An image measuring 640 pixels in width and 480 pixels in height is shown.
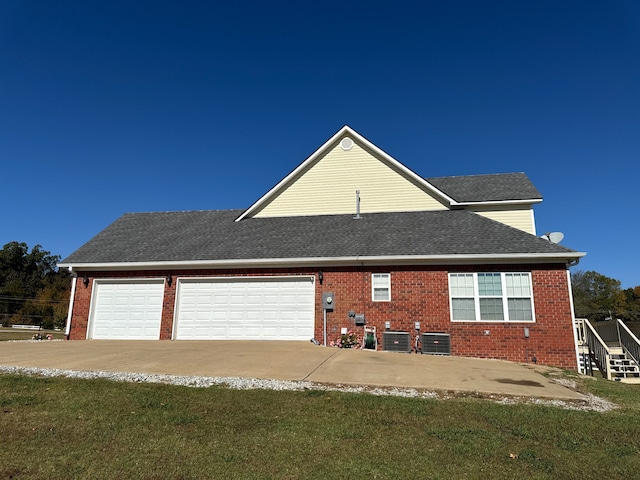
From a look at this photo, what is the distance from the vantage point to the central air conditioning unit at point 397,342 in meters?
12.7

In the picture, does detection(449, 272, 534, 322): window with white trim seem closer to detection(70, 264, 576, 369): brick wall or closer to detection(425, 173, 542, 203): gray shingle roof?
detection(70, 264, 576, 369): brick wall

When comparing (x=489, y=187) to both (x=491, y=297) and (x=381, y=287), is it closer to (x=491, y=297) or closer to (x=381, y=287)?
(x=491, y=297)

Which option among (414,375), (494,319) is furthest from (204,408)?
(494,319)

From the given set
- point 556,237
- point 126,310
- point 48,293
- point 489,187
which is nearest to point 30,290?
point 48,293

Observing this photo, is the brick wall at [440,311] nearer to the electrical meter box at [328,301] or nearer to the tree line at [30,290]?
the electrical meter box at [328,301]

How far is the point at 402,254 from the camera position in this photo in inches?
523

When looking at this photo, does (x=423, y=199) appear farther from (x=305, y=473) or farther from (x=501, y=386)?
(x=305, y=473)

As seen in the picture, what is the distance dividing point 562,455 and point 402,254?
29.5ft

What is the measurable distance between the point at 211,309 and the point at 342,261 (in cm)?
514

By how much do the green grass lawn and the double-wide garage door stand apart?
7.28 m

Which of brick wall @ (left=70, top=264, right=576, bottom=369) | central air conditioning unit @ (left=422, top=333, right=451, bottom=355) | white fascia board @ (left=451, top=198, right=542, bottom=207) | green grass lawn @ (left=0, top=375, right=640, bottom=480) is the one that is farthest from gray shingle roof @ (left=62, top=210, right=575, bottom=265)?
green grass lawn @ (left=0, top=375, right=640, bottom=480)

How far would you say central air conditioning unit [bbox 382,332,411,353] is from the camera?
12.7 metres

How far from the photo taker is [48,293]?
46531 mm

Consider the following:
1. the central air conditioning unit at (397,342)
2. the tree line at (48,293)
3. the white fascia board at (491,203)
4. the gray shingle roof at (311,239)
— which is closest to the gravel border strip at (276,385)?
the central air conditioning unit at (397,342)
